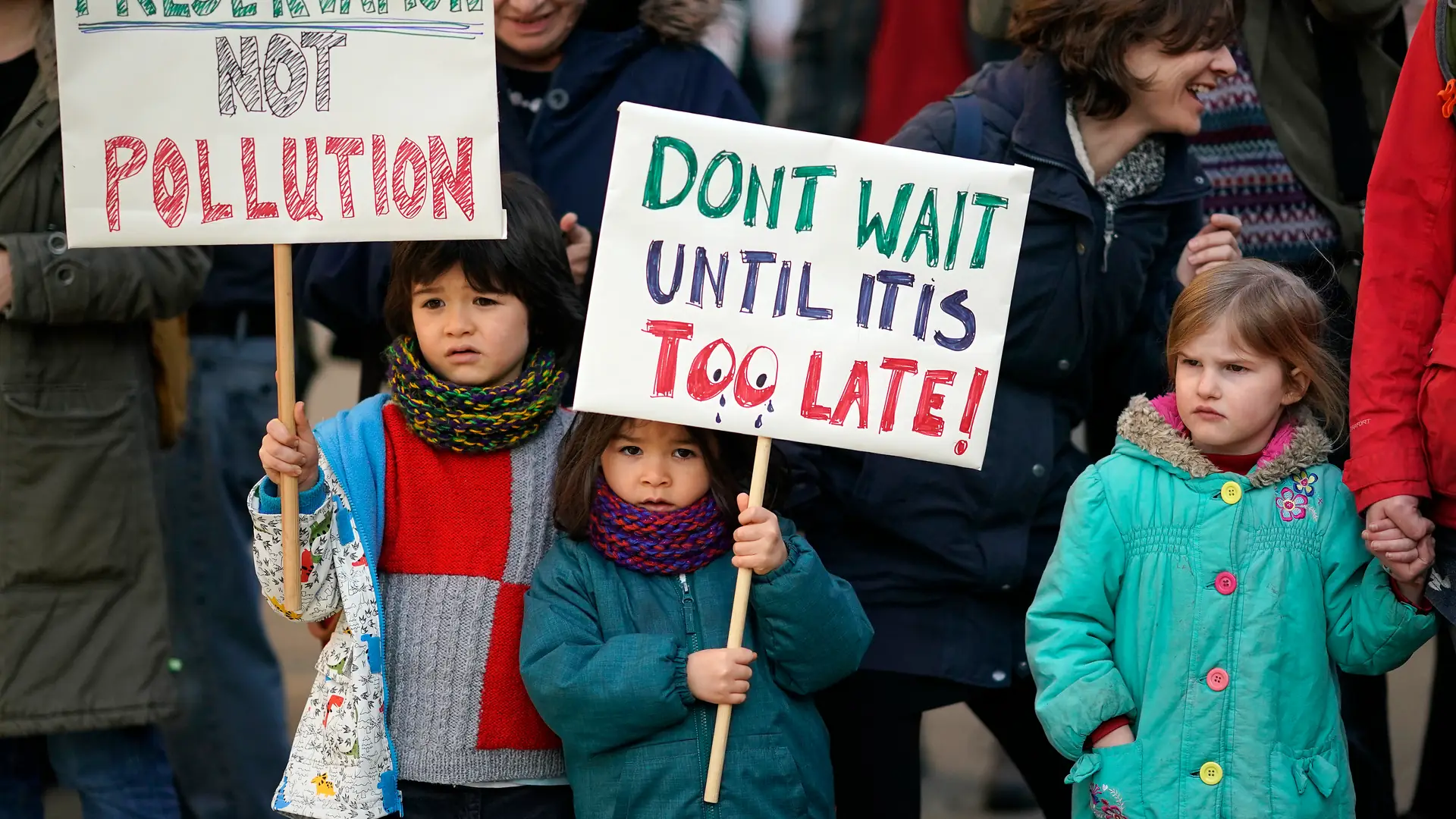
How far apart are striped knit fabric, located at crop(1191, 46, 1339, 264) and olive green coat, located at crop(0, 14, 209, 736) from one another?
2286mm

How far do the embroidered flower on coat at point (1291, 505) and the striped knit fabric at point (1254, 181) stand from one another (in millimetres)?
1148

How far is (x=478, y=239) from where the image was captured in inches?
130

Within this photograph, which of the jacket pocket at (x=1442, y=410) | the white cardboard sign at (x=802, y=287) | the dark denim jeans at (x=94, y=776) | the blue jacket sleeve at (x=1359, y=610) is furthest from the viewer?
the dark denim jeans at (x=94, y=776)

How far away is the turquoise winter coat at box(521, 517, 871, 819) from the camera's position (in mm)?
3037

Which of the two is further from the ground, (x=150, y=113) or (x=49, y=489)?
(x=150, y=113)

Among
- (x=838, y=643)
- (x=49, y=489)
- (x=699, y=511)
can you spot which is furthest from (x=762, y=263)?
(x=49, y=489)

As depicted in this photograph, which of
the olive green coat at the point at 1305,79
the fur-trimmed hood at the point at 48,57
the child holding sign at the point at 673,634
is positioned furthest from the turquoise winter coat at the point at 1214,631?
the fur-trimmed hood at the point at 48,57

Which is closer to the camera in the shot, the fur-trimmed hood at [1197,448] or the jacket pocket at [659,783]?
the fur-trimmed hood at [1197,448]

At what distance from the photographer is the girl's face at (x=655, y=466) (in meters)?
3.18

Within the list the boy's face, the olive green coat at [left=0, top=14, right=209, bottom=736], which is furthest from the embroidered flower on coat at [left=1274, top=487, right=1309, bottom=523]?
the olive green coat at [left=0, top=14, right=209, bottom=736]

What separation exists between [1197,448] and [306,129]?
1.62 metres

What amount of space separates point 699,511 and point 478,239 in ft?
2.14

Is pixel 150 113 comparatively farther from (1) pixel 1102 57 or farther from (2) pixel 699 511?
(1) pixel 1102 57

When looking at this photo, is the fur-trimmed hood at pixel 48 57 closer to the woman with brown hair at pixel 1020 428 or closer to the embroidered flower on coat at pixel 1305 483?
the woman with brown hair at pixel 1020 428
